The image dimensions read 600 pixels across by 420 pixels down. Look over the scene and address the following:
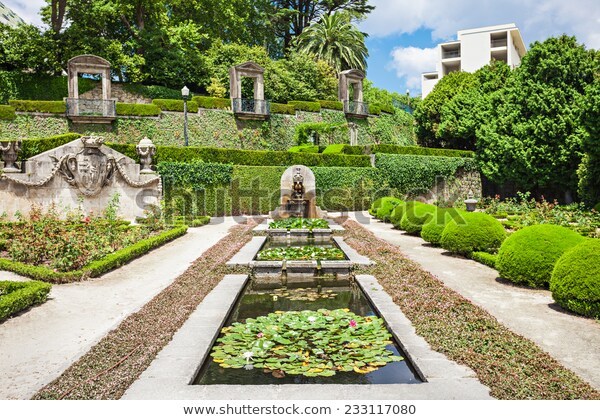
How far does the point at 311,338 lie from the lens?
546 cm

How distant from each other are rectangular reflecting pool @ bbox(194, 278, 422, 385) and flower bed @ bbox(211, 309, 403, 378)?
12 mm

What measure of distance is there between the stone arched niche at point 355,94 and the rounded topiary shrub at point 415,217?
72.8ft

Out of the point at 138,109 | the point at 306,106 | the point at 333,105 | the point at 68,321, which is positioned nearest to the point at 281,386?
the point at 68,321

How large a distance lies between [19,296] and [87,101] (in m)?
23.1

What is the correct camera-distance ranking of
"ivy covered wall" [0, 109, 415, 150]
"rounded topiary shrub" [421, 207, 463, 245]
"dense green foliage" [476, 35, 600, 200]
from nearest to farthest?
"rounded topiary shrub" [421, 207, 463, 245]
"dense green foliage" [476, 35, 600, 200]
"ivy covered wall" [0, 109, 415, 150]

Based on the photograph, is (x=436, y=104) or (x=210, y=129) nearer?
(x=210, y=129)

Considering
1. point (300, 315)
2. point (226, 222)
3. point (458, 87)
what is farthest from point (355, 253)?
point (458, 87)

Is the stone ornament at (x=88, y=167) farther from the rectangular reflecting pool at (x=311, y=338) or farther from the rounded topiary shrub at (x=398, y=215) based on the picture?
the rectangular reflecting pool at (x=311, y=338)

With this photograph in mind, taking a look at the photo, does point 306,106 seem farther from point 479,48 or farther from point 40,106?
point 479,48

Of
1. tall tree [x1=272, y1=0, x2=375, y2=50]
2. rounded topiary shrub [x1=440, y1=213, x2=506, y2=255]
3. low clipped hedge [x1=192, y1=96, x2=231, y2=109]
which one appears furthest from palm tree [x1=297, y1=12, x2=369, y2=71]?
rounded topiary shrub [x1=440, y1=213, x2=506, y2=255]

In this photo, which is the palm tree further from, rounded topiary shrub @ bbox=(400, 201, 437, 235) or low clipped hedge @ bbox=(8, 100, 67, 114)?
rounded topiary shrub @ bbox=(400, 201, 437, 235)

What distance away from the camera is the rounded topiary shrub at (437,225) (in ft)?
43.4

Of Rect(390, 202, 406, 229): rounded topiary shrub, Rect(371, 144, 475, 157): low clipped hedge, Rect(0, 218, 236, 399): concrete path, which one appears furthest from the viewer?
Rect(371, 144, 475, 157): low clipped hedge

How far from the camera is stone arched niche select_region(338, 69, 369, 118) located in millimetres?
37500
